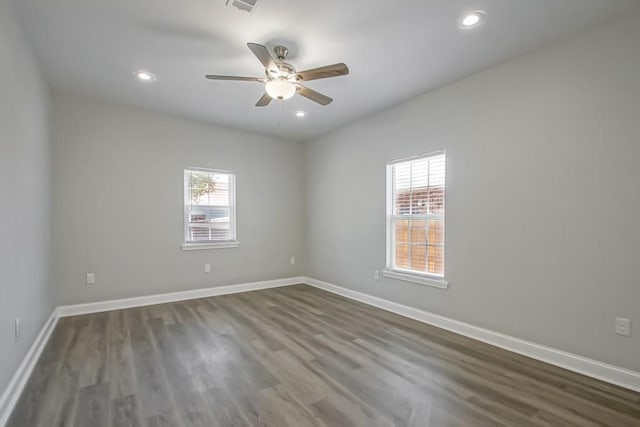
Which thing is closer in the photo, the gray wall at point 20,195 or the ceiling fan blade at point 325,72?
the gray wall at point 20,195

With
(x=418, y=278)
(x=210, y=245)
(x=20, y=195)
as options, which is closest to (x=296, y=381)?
(x=418, y=278)

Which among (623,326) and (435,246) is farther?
(435,246)

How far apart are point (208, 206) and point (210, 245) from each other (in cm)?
64

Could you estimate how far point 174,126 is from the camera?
4559 mm

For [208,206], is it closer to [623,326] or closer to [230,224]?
[230,224]

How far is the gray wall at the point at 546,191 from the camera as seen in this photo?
2287mm

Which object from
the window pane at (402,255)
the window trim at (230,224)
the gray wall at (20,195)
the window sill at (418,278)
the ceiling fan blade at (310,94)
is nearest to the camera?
the gray wall at (20,195)

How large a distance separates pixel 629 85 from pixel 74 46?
4602 millimetres

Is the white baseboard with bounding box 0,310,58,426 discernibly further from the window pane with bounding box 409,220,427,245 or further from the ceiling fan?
the window pane with bounding box 409,220,427,245

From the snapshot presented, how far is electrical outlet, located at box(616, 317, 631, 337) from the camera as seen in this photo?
2240 mm

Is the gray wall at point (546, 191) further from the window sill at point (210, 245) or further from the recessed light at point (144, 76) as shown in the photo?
the recessed light at point (144, 76)

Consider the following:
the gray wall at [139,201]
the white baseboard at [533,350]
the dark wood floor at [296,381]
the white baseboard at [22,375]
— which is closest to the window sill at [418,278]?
the white baseboard at [533,350]

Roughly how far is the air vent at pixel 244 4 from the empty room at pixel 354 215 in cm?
1

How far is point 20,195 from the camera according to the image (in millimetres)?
2371
